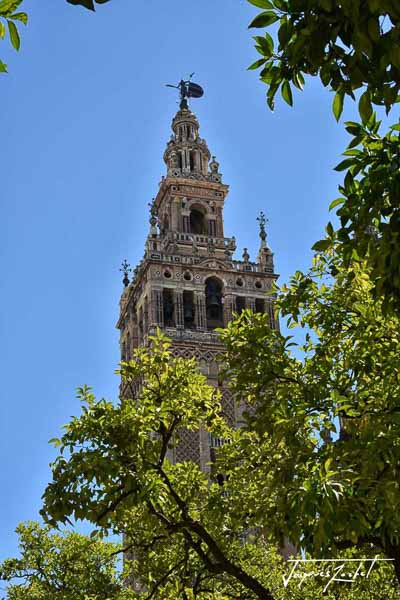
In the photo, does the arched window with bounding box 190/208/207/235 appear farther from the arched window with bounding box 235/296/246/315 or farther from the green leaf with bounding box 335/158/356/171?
A: the green leaf with bounding box 335/158/356/171

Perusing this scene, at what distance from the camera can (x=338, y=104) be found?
265 inches

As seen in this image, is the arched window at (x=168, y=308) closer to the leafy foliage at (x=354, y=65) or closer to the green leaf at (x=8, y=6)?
the leafy foliage at (x=354, y=65)

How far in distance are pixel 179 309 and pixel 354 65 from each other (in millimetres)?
45186

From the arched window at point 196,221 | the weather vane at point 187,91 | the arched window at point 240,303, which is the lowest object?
the arched window at point 240,303

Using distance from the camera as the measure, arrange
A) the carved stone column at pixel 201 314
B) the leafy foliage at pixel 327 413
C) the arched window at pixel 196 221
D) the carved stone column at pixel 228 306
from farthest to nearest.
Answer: the arched window at pixel 196 221, the carved stone column at pixel 228 306, the carved stone column at pixel 201 314, the leafy foliage at pixel 327 413

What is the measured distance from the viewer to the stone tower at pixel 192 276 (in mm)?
50406

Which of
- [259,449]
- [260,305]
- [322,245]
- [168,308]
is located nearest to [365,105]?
[322,245]

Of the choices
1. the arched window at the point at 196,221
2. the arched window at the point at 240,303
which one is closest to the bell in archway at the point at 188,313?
the arched window at the point at 240,303

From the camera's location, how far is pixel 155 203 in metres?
60.2

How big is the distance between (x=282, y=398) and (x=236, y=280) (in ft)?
133

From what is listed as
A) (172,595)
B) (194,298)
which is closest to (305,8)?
(172,595)

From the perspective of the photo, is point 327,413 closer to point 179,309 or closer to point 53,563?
point 53,563

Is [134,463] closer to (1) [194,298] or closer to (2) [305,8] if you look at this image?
(2) [305,8]

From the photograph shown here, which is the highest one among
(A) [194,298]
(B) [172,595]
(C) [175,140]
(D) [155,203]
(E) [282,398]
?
(C) [175,140]
